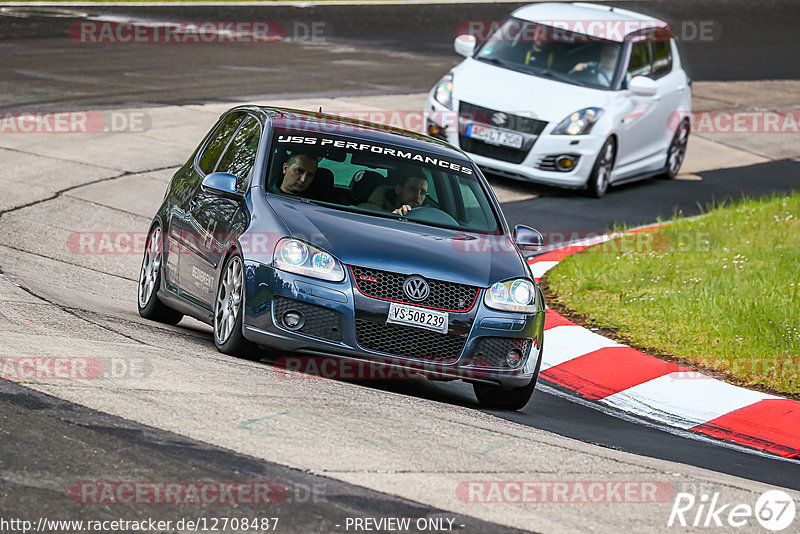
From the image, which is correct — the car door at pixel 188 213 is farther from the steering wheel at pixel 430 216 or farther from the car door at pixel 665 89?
the car door at pixel 665 89

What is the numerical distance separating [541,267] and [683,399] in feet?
12.6

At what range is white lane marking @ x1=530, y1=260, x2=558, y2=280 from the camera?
1247 centimetres

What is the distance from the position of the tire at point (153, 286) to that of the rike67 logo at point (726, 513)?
14.7 feet

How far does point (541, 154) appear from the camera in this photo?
15672 millimetres

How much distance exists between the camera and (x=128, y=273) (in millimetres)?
11375

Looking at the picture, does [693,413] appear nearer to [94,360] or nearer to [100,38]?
[94,360]

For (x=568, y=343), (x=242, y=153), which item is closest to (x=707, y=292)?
(x=568, y=343)

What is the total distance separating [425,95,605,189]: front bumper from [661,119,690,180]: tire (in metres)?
2.46

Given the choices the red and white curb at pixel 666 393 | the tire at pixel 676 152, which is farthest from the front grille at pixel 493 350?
the tire at pixel 676 152

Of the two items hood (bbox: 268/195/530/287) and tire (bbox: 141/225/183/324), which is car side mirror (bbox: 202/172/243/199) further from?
tire (bbox: 141/225/183/324)

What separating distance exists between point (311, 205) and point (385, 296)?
1.01 m

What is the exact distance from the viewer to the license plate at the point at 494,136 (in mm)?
15656

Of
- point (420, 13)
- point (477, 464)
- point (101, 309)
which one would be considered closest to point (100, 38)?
Answer: point (420, 13)

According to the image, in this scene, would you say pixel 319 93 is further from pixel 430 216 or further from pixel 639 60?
pixel 430 216
